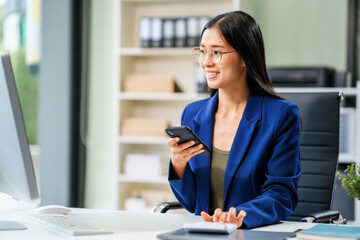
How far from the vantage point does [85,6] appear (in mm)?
4461

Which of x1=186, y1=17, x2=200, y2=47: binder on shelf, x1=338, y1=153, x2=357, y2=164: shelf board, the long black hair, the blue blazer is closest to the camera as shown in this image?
the blue blazer

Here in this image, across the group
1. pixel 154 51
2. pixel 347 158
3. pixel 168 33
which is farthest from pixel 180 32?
pixel 347 158

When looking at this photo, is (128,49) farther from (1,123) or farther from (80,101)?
(1,123)

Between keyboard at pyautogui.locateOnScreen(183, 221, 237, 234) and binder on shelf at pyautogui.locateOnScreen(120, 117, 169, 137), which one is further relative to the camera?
binder on shelf at pyautogui.locateOnScreen(120, 117, 169, 137)

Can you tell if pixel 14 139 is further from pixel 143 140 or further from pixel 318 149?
pixel 143 140

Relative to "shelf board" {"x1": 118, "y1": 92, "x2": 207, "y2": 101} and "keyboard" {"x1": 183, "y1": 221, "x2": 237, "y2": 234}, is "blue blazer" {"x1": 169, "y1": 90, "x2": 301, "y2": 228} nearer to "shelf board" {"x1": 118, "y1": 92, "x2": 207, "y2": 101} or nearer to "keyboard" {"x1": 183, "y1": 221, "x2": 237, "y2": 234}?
"keyboard" {"x1": 183, "y1": 221, "x2": 237, "y2": 234}

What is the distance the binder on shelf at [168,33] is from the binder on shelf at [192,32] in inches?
4.6

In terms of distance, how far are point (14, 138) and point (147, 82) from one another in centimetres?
272

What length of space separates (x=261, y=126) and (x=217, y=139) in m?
0.20

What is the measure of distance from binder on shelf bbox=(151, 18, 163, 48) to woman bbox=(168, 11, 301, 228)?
1.98 meters

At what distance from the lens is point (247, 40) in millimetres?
Result: 1902

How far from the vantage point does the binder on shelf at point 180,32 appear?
3901mm

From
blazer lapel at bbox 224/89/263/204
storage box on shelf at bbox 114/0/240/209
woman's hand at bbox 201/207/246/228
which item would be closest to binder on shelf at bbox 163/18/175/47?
storage box on shelf at bbox 114/0/240/209

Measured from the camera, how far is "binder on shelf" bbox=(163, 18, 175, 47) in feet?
12.9
